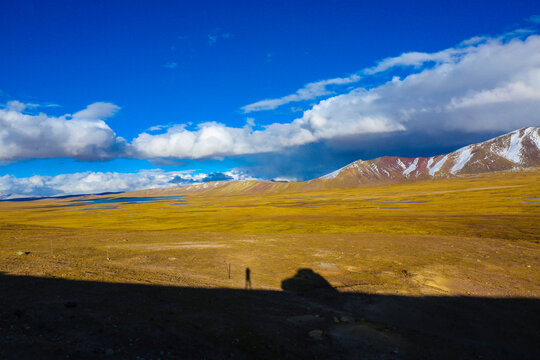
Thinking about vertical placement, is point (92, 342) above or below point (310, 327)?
above

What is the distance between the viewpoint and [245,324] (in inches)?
675

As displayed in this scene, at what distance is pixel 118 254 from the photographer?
37.9 metres

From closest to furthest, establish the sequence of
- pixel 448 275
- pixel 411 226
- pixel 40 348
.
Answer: pixel 40 348
pixel 448 275
pixel 411 226

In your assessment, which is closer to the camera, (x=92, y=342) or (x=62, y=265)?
(x=92, y=342)

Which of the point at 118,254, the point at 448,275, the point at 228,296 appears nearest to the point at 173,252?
the point at 118,254

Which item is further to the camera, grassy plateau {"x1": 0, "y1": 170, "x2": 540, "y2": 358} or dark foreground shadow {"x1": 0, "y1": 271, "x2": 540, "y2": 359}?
grassy plateau {"x1": 0, "y1": 170, "x2": 540, "y2": 358}

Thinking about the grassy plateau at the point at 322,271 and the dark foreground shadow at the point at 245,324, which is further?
the grassy plateau at the point at 322,271

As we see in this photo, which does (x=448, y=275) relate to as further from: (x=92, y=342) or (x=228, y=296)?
(x=92, y=342)

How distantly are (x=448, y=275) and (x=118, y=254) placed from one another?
37061 millimetres

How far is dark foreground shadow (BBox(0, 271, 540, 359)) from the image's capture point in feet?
45.2

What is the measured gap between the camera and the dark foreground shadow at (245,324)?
13.8 metres

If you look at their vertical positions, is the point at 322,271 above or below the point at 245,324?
below

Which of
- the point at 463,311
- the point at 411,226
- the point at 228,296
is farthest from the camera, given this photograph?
the point at 411,226

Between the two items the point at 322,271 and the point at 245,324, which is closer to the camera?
the point at 245,324
